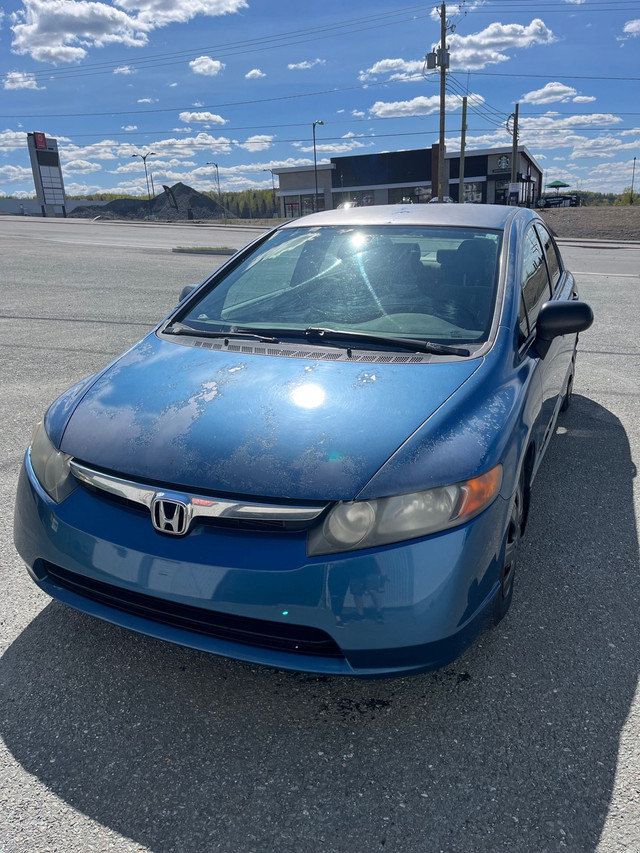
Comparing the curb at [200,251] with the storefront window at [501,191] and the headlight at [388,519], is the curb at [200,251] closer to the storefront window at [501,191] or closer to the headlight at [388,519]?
Answer: the headlight at [388,519]

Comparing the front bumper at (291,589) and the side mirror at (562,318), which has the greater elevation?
the side mirror at (562,318)

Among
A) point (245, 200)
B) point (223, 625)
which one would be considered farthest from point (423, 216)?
point (245, 200)

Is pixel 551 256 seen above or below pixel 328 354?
above

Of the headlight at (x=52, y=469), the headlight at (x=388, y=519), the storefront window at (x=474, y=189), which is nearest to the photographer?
the headlight at (x=388, y=519)

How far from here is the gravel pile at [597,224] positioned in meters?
30.6

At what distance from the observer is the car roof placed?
3.51 metres

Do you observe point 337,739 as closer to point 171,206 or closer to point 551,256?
point 551,256

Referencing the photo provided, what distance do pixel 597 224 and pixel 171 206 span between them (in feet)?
250

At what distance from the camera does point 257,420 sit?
2.22 m

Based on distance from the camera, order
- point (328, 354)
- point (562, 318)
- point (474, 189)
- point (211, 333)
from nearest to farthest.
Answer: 1. point (328, 354)
2. point (562, 318)
3. point (211, 333)
4. point (474, 189)

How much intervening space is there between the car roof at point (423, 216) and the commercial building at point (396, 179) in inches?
2297

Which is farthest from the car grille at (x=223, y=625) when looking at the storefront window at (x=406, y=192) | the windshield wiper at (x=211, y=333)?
the storefront window at (x=406, y=192)

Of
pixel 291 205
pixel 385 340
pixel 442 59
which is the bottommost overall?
pixel 385 340

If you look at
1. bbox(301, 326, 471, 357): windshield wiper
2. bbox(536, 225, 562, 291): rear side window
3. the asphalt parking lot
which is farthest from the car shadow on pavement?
bbox(536, 225, 562, 291): rear side window
